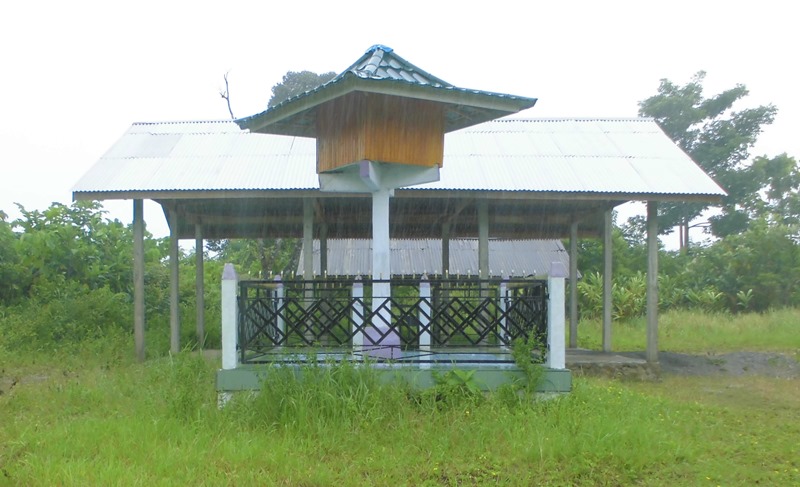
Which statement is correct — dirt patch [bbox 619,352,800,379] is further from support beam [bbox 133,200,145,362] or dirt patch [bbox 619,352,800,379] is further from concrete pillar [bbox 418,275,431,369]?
support beam [bbox 133,200,145,362]

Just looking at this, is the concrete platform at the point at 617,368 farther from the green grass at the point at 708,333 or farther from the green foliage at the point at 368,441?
the green foliage at the point at 368,441

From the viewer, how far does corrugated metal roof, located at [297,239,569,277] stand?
24.0 meters

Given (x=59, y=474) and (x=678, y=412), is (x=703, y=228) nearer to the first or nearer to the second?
(x=678, y=412)

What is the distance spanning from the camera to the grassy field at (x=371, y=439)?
5.25 metres

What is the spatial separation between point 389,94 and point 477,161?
526 cm

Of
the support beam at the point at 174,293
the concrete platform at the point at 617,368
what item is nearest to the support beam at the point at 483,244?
the concrete platform at the point at 617,368

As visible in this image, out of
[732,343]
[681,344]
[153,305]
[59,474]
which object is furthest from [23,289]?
[732,343]

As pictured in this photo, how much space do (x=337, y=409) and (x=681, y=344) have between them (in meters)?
11.3

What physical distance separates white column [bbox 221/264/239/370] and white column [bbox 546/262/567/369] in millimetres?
3059

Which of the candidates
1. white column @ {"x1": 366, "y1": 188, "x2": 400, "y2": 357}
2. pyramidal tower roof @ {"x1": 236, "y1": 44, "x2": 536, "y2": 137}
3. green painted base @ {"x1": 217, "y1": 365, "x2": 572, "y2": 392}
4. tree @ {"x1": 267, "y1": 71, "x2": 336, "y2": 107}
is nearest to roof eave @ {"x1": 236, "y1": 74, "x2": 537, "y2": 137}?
pyramidal tower roof @ {"x1": 236, "y1": 44, "x2": 536, "y2": 137}

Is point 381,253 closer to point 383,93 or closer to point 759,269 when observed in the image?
point 383,93

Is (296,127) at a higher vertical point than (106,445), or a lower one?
higher

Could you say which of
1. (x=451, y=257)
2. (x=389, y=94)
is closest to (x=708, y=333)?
(x=451, y=257)

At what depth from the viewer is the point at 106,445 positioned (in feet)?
18.8
